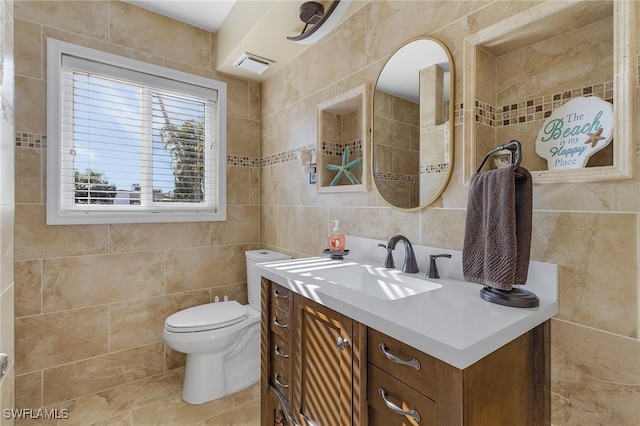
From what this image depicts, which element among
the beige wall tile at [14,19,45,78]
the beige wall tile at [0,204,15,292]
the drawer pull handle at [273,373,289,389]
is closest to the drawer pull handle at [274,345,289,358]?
the drawer pull handle at [273,373,289,389]

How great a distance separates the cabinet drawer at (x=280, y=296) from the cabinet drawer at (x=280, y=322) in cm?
2

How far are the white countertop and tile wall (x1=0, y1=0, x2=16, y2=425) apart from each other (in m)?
1.05

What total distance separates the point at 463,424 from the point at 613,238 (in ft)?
2.26

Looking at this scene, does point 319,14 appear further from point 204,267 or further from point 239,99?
point 204,267

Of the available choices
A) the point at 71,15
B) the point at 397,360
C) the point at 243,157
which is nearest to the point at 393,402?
the point at 397,360

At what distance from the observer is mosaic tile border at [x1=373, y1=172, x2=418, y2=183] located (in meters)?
1.42

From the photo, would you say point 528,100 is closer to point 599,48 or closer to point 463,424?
point 599,48

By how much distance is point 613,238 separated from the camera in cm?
87

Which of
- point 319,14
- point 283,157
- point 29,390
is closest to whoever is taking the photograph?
point 319,14

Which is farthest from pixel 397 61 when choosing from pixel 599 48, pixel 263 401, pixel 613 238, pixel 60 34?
pixel 60 34

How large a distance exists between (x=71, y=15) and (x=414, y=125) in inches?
87.5

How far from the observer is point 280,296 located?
51.8 inches

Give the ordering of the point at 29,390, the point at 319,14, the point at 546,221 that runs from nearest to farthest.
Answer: the point at 546,221, the point at 319,14, the point at 29,390

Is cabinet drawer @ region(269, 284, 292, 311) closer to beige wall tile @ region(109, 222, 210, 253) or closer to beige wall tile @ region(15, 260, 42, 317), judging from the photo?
beige wall tile @ region(109, 222, 210, 253)
